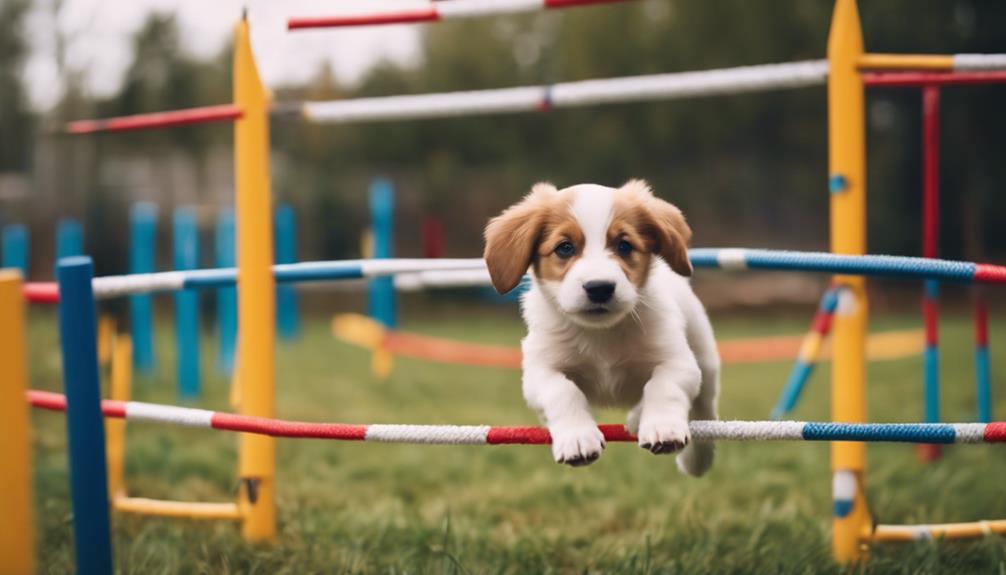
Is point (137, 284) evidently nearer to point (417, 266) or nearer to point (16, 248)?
point (417, 266)

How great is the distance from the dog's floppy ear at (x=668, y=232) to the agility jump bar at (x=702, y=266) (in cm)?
35

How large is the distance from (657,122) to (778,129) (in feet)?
6.30

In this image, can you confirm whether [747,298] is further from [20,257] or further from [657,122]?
[20,257]

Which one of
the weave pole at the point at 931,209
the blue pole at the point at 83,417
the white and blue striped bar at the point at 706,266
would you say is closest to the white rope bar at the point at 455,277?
the white and blue striped bar at the point at 706,266

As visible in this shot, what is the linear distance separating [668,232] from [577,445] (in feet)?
1.79

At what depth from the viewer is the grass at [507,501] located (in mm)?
2969

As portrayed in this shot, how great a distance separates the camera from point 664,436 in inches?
80.0

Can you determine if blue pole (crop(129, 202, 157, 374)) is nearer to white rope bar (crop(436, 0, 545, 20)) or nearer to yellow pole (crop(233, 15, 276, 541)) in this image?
yellow pole (crop(233, 15, 276, 541))

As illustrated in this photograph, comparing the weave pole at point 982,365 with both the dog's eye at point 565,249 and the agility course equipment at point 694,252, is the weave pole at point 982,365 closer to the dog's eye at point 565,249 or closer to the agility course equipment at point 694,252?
the agility course equipment at point 694,252

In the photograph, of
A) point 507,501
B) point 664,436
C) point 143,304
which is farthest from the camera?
point 143,304

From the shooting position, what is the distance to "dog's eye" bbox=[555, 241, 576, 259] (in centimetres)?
223

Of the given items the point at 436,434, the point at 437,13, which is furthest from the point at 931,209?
the point at 436,434

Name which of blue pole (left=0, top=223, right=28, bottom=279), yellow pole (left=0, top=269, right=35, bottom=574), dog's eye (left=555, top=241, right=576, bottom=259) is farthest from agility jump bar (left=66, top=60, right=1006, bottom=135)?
blue pole (left=0, top=223, right=28, bottom=279)

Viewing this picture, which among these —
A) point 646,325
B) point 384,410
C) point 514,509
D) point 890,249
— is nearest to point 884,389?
point 384,410
